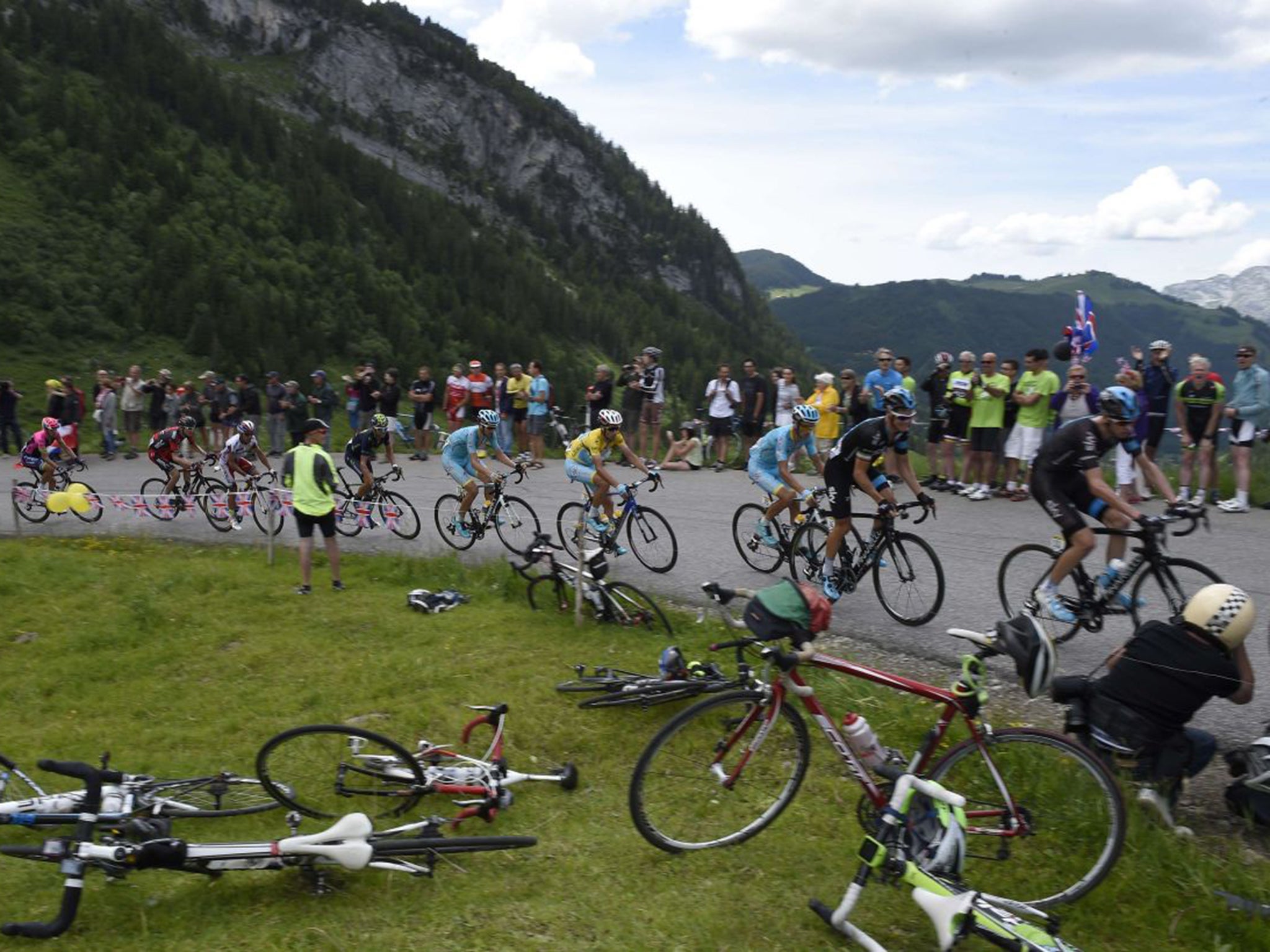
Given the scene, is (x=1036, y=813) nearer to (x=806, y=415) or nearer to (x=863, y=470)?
(x=863, y=470)

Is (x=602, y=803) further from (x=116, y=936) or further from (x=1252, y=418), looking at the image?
(x=1252, y=418)

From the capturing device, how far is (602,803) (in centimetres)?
575

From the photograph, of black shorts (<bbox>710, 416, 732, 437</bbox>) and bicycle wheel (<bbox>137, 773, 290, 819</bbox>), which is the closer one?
bicycle wheel (<bbox>137, 773, 290, 819</bbox>)

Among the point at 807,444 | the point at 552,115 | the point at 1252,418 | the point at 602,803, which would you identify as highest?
the point at 552,115

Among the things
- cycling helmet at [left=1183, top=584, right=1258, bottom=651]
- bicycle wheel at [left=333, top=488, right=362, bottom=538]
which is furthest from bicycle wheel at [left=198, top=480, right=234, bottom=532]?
cycling helmet at [left=1183, top=584, right=1258, bottom=651]

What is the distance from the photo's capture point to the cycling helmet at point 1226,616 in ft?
14.8

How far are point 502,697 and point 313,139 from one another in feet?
327

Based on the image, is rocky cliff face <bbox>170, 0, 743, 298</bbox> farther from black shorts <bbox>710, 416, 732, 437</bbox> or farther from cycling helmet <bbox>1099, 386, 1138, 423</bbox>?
cycling helmet <bbox>1099, 386, 1138, 423</bbox>

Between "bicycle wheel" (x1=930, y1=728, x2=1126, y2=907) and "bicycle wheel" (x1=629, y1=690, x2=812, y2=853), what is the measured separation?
81 cm

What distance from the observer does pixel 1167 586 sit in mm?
7156

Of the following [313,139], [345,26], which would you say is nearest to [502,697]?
[313,139]

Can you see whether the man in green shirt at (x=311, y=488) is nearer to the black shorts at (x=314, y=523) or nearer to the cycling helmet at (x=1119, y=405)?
the black shorts at (x=314, y=523)

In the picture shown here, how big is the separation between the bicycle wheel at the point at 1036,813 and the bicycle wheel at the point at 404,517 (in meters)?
9.69

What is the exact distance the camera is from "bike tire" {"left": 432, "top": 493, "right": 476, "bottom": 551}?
12188 millimetres
